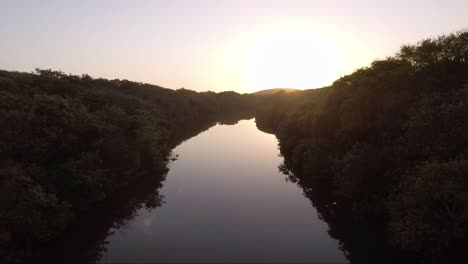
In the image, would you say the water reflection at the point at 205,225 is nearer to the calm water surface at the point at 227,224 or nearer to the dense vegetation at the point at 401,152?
the calm water surface at the point at 227,224

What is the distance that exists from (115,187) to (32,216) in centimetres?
1856

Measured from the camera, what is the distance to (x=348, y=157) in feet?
136

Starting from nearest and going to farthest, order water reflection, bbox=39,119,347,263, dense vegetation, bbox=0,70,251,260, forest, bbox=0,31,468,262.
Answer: forest, bbox=0,31,468,262, dense vegetation, bbox=0,70,251,260, water reflection, bbox=39,119,347,263

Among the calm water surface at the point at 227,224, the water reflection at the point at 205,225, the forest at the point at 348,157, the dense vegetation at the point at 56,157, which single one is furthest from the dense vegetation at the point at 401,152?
the dense vegetation at the point at 56,157

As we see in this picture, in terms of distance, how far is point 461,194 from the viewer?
2581 cm

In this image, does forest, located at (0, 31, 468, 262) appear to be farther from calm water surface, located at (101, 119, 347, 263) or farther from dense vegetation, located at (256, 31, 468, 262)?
calm water surface, located at (101, 119, 347, 263)

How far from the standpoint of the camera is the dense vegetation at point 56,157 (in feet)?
105

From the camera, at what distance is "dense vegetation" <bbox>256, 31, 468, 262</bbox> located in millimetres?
27078

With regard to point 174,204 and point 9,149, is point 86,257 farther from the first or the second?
point 174,204

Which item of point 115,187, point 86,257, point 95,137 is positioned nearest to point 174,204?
point 115,187

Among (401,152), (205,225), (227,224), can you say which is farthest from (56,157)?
(401,152)

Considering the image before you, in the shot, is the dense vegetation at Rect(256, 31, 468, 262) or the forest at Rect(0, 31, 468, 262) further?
the forest at Rect(0, 31, 468, 262)

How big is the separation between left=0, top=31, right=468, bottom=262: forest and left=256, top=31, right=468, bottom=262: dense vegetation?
4.0 inches

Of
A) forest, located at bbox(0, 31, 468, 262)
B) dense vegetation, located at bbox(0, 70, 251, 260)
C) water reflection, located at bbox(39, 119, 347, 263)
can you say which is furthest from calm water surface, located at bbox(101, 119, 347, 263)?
dense vegetation, located at bbox(0, 70, 251, 260)
